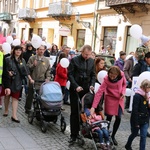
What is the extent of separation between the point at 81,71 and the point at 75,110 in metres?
0.72

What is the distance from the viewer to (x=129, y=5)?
17688mm

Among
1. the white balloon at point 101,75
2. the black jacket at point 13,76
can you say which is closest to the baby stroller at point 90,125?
the white balloon at point 101,75

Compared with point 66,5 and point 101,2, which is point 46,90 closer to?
point 101,2

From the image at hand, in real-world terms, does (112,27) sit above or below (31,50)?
above

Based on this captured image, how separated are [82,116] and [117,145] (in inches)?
40.7

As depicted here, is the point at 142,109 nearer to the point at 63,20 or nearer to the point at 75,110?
the point at 75,110

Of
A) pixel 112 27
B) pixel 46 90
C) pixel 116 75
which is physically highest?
pixel 112 27

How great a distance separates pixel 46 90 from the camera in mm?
6402

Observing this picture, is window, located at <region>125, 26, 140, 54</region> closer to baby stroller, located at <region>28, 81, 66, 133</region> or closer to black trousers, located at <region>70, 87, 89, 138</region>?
baby stroller, located at <region>28, 81, 66, 133</region>

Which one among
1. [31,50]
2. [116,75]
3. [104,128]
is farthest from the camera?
[31,50]

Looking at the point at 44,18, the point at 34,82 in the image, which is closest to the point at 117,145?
the point at 34,82

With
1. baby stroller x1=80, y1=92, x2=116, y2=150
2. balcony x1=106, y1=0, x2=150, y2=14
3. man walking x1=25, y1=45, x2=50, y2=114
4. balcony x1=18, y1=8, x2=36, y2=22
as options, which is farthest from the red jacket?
balcony x1=18, y1=8, x2=36, y2=22

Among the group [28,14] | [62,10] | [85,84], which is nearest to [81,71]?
[85,84]

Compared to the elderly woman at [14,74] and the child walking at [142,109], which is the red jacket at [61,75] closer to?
the elderly woman at [14,74]
